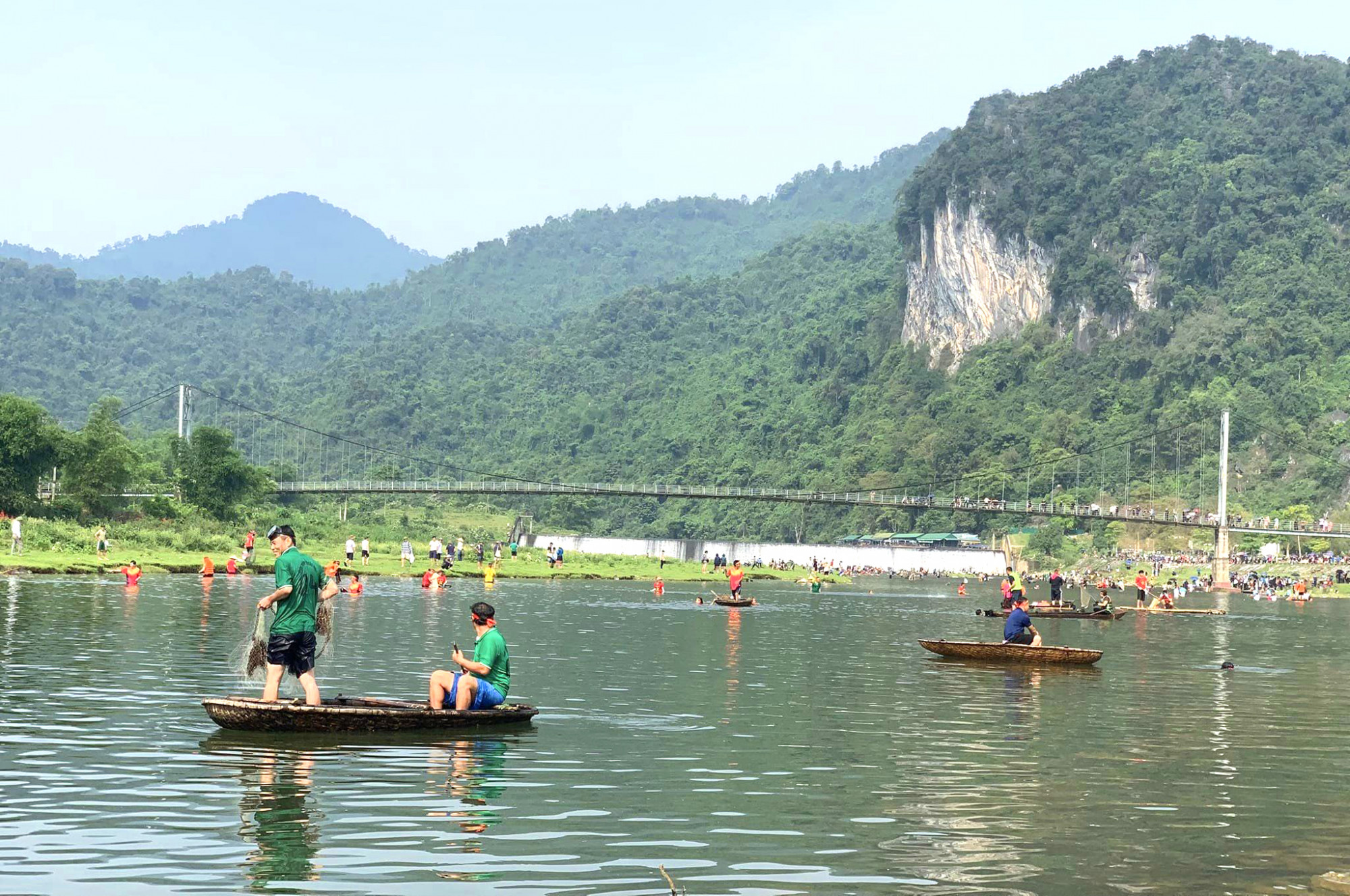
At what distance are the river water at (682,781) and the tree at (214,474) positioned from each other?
79.4m

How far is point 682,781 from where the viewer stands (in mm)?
21094

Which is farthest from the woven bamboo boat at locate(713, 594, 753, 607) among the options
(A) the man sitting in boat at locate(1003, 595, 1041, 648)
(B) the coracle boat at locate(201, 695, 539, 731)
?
(B) the coracle boat at locate(201, 695, 539, 731)

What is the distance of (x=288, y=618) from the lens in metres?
23.3

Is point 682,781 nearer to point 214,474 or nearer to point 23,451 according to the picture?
point 23,451

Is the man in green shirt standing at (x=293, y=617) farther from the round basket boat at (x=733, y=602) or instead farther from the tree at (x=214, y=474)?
the tree at (x=214, y=474)

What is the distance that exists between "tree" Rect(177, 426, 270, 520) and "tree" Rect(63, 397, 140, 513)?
1294cm

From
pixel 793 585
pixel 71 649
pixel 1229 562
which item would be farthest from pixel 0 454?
pixel 1229 562

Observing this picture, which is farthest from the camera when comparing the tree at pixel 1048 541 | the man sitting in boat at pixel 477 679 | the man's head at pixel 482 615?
the tree at pixel 1048 541

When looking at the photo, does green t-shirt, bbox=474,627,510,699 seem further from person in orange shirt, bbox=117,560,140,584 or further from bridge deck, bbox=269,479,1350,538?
bridge deck, bbox=269,479,1350,538

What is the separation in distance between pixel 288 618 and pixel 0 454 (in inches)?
3149

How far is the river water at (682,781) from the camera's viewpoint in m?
15.5

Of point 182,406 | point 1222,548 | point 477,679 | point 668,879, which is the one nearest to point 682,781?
point 477,679

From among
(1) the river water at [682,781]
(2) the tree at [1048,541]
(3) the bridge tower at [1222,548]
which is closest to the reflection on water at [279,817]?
(1) the river water at [682,781]

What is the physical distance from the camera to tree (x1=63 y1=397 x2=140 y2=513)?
334 ft
